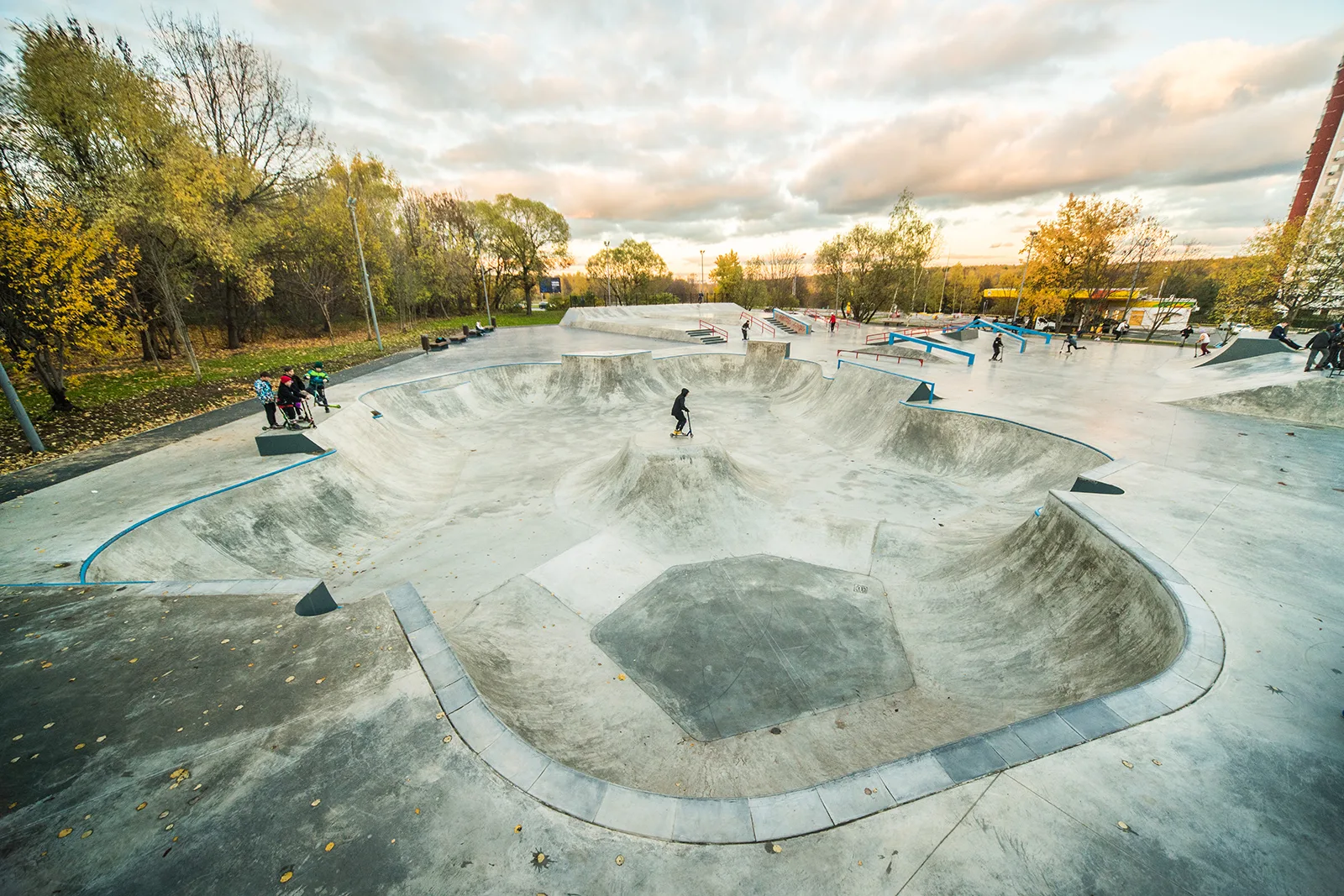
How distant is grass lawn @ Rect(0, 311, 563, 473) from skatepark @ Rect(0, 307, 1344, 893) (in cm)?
322

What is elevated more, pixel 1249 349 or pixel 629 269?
pixel 629 269

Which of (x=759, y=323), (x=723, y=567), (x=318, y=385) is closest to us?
(x=723, y=567)

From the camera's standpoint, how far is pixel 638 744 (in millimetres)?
5820

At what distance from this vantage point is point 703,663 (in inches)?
284

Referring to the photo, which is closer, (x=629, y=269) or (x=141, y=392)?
(x=141, y=392)

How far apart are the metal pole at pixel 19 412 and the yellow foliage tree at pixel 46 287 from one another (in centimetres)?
224

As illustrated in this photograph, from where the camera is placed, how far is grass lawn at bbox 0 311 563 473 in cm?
1231

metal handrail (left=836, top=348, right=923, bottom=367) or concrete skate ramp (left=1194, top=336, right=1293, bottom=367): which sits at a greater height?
concrete skate ramp (left=1194, top=336, right=1293, bottom=367)

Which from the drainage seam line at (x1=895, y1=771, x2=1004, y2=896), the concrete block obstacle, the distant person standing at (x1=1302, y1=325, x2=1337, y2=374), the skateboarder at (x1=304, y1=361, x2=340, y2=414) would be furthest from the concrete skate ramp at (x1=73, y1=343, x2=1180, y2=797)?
the distant person standing at (x1=1302, y1=325, x2=1337, y2=374)

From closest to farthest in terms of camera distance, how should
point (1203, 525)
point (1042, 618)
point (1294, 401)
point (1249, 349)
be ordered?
point (1203, 525) < point (1042, 618) < point (1294, 401) < point (1249, 349)

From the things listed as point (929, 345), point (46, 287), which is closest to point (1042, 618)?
point (929, 345)

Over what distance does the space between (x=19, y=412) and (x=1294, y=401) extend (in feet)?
104

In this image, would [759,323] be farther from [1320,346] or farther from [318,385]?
[318,385]

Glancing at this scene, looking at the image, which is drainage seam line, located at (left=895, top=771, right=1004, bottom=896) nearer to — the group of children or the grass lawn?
the group of children
